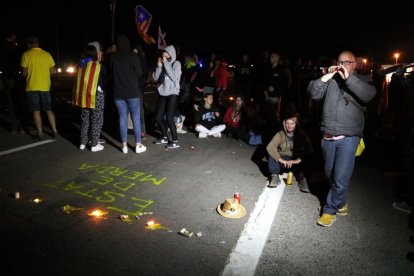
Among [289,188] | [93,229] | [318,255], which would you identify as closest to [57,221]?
[93,229]

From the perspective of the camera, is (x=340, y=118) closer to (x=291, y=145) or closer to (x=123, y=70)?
(x=291, y=145)

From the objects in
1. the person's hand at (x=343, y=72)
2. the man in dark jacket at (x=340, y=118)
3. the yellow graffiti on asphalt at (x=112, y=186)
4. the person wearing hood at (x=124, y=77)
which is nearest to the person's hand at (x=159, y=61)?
the person wearing hood at (x=124, y=77)

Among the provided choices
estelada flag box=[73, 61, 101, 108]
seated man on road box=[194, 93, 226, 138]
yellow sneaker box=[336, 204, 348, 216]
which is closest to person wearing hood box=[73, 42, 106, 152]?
estelada flag box=[73, 61, 101, 108]

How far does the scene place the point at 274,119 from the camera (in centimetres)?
921

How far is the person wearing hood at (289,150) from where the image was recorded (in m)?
5.13

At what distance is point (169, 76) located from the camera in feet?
22.0

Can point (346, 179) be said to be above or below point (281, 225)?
above

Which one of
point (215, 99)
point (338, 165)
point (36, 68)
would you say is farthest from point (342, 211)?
point (215, 99)

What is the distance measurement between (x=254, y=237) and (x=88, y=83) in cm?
425

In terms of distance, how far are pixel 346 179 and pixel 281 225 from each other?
0.90m

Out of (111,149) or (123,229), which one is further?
(111,149)

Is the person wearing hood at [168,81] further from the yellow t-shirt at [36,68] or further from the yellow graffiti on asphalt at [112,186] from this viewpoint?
the yellow t-shirt at [36,68]

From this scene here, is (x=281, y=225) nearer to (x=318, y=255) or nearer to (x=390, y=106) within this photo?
(x=318, y=255)

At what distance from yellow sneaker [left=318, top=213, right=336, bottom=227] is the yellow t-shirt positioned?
5.99 meters
